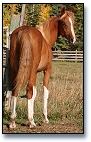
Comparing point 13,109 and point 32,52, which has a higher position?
point 32,52

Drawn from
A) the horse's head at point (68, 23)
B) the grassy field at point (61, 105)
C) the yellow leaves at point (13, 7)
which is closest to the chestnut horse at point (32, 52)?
the horse's head at point (68, 23)

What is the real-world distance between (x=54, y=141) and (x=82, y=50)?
996 mm

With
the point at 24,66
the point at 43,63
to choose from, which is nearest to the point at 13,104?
the point at 24,66

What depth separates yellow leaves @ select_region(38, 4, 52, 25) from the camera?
12.6ft

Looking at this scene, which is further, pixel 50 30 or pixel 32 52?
pixel 50 30

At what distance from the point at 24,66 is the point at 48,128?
0.73m

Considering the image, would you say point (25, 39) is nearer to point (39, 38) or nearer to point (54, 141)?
point (39, 38)

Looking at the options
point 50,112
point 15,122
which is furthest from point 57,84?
point 15,122

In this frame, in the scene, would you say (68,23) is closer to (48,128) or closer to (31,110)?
(31,110)

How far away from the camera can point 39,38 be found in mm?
3779

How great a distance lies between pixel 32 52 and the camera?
3631mm

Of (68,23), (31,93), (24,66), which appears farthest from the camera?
(68,23)

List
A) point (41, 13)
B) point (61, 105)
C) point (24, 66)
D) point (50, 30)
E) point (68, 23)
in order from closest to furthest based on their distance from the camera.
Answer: point (24, 66)
point (68, 23)
point (41, 13)
point (50, 30)
point (61, 105)

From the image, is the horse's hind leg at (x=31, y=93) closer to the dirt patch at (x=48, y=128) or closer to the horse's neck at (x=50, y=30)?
the dirt patch at (x=48, y=128)
